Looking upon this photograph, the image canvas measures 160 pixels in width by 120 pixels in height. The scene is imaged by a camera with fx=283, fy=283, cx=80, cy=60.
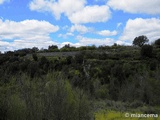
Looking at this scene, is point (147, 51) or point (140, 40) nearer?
point (147, 51)

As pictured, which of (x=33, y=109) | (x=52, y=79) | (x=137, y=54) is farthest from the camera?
(x=137, y=54)

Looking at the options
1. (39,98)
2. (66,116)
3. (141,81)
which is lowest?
(141,81)

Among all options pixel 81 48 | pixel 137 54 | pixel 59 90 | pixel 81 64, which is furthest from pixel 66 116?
pixel 81 48

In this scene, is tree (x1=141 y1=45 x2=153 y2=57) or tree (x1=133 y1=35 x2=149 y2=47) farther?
tree (x1=133 y1=35 x2=149 y2=47)

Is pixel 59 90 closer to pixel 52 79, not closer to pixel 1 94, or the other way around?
pixel 52 79

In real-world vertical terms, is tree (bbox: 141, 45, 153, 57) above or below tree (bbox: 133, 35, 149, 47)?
below

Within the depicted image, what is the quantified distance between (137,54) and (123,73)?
893 inches

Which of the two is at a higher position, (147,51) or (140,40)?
(140,40)

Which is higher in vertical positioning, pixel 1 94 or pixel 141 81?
pixel 1 94

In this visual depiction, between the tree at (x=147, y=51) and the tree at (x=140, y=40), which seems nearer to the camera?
the tree at (x=147, y=51)

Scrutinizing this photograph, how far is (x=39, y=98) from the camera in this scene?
8992 millimetres

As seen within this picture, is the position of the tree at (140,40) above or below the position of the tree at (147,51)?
above

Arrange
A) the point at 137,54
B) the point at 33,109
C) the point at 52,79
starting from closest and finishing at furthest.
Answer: the point at 33,109 < the point at 52,79 < the point at 137,54

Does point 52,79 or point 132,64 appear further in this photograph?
point 132,64
